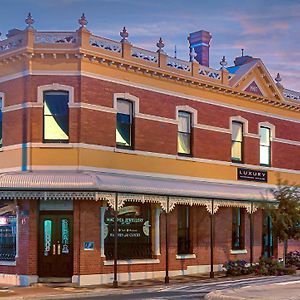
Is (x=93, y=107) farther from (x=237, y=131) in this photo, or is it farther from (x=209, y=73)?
(x=237, y=131)

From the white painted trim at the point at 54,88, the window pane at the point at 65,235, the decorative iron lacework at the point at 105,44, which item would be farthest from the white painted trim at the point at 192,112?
the window pane at the point at 65,235

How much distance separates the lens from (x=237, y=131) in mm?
31797

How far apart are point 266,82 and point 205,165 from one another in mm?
6041

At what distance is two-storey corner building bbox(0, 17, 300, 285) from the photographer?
24422mm

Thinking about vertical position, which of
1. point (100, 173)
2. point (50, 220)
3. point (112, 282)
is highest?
point (100, 173)

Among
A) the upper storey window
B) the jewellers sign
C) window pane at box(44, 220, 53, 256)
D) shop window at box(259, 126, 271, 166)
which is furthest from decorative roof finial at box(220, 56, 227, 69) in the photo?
window pane at box(44, 220, 53, 256)

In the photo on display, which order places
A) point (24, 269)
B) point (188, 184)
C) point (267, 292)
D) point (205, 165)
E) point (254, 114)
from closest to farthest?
point (267, 292) → point (24, 269) → point (188, 184) → point (205, 165) → point (254, 114)

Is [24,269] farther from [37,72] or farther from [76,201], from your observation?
[37,72]

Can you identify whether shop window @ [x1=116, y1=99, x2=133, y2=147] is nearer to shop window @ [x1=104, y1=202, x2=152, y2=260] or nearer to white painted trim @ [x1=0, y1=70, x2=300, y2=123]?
white painted trim @ [x1=0, y1=70, x2=300, y2=123]

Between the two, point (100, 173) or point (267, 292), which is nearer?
point (267, 292)

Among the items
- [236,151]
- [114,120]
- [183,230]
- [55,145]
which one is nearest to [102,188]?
[55,145]

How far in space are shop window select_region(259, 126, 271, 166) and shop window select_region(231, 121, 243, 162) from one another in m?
1.48

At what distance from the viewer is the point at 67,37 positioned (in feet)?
82.8

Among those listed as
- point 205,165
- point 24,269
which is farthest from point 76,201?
point 205,165
